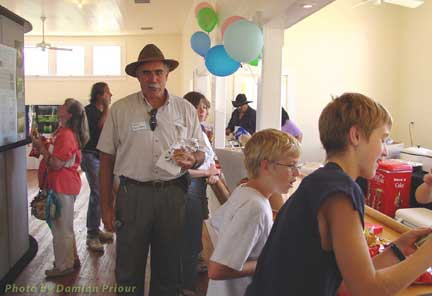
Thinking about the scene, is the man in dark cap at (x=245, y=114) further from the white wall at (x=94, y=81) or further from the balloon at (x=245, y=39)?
the white wall at (x=94, y=81)

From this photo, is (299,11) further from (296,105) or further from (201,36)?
(296,105)

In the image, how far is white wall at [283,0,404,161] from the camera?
6.96 metres

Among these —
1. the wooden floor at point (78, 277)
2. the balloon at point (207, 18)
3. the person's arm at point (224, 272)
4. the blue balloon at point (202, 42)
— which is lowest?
the wooden floor at point (78, 277)

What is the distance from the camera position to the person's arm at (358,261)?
2.72 feet

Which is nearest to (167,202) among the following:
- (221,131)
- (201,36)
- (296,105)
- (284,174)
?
(284,174)

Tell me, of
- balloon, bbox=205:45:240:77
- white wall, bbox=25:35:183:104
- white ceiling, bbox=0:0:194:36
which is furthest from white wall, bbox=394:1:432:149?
white wall, bbox=25:35:183:104

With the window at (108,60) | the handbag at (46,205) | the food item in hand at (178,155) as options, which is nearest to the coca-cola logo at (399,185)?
the food item in hand at (178,155)

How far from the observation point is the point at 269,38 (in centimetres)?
282

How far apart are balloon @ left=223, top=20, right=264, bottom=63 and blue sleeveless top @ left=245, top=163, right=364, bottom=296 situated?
5.92 feet

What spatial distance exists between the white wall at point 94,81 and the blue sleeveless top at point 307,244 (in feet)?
29.7

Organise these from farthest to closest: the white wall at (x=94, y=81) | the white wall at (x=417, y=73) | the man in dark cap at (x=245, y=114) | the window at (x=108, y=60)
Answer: the window at (x=108, y=60) < the white wall at (x=94, y=81) < the white wall at (x=417, y=73) < the man in dark cap at (x=245, y=114)

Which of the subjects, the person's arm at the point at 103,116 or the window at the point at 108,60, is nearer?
the person's arm at the point at 103,116

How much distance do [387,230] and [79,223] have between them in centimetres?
366

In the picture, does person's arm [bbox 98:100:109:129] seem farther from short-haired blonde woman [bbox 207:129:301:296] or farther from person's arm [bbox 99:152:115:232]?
short-haired blonde woman [bbox 207:129:301:296]
